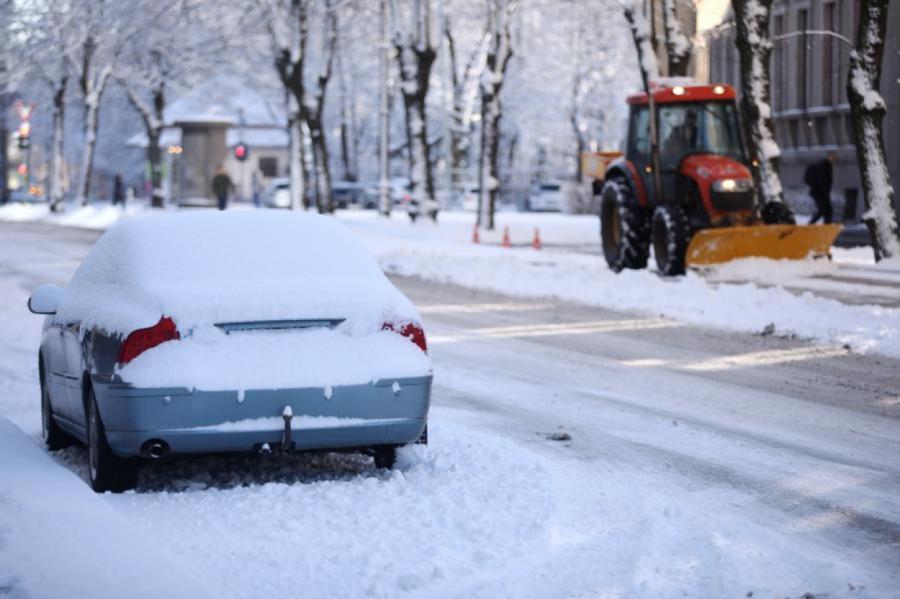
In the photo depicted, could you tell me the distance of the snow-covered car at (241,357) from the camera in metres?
8.20

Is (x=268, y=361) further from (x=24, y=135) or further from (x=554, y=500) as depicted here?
(x=24, y=135)

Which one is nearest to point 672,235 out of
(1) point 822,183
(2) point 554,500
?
(1) point 822,183

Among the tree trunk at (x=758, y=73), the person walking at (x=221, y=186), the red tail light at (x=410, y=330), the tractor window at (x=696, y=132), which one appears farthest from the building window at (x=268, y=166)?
the red tail light at (x=410, y=330)

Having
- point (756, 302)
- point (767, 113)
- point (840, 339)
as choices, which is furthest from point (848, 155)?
point (840, 339)

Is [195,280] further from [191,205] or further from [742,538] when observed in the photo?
[191,205]

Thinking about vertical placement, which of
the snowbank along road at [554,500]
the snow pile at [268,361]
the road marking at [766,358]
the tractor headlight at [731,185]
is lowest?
the snowbank along road at [554,500]

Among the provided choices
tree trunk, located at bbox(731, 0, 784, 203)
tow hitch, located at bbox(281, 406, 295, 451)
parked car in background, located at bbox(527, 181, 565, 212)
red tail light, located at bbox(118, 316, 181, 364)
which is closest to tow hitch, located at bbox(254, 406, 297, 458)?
tow hitch, located at bbox(281, 406, 295, 451)

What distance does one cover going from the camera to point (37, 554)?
6.75 metres

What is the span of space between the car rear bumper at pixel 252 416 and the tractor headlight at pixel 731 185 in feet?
52.5

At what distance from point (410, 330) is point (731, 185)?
15920mm

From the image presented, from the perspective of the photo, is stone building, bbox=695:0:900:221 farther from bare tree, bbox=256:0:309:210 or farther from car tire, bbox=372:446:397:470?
car tire, bbox=372:446:397:470

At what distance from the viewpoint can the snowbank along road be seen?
6652 millimetres

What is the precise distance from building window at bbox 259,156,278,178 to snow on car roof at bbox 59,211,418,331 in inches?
4155

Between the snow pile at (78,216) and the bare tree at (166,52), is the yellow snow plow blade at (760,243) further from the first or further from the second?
the snow pile at (78,216)
